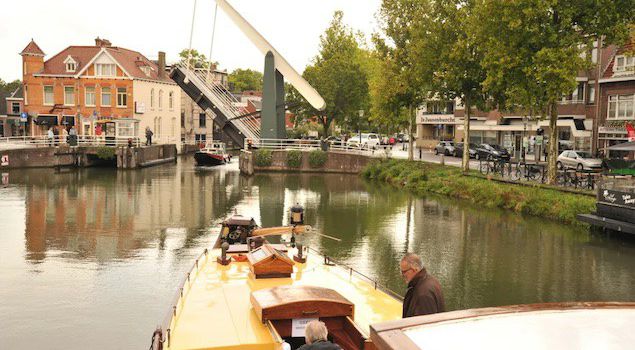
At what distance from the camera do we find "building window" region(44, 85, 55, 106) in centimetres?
5897

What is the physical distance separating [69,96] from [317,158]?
2649 cm

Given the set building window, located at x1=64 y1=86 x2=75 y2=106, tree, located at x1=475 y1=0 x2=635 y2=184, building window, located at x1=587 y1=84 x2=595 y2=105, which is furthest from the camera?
building window, located at x1=64 y1=86 x2=75 y2=106

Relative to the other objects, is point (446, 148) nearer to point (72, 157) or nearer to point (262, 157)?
point (262, 157)

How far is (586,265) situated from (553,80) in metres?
12.0

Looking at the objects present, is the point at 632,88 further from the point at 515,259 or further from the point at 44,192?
the point at 44,192

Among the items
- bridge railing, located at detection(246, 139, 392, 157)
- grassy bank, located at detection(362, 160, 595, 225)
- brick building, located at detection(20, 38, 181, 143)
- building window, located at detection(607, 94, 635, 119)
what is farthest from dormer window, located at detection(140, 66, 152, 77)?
building window, located at detection(607, 94, 635, 119)

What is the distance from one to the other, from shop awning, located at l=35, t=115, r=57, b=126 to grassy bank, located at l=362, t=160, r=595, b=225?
31.2 m

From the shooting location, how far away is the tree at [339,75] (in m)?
62.0

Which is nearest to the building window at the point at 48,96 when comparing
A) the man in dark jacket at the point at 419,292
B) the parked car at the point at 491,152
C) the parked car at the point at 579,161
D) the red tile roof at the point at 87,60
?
the red tile roof at the point at 87,60

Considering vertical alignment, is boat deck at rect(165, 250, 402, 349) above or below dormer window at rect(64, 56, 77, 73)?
below

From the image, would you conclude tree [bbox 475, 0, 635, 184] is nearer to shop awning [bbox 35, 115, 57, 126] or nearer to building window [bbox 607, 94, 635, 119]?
building window [bbox 607, 94, 635, 119]

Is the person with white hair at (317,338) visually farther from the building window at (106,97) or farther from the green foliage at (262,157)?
the building window at (106,97)

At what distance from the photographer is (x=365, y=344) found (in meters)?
7.79

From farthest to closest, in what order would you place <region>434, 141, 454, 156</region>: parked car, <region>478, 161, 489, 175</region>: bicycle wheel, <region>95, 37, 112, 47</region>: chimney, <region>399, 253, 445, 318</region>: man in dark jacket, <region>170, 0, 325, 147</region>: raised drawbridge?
<region>95, 37, 112, 47</region>: chimney → <region>434, 141, 454, 156</region>: parked car → <region>170, 0, 325, 147</region>: raised drawbridge → <region>478, 161, 489, 175</region>: bicycle wheel → <region>399, 253, 445, 318</region>: man in dark jacket
